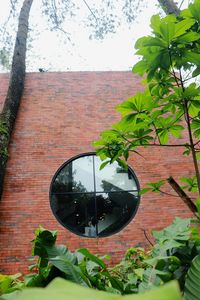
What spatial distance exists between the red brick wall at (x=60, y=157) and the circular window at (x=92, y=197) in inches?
6.1

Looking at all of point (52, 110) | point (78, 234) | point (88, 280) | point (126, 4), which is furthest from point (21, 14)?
point (88, 280)

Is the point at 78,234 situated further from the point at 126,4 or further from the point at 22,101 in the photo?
the point at 126,4

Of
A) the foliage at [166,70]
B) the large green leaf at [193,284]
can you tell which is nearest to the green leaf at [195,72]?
the foliage at [166,70]

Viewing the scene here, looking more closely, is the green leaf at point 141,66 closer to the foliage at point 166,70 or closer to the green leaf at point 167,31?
the foliage at point 166,70

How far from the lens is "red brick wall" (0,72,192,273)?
210 inches

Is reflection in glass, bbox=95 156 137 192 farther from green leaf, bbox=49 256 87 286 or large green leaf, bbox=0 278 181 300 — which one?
large green leaf, bbox=0 278 181 300

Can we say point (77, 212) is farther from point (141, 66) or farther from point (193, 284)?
point (193, 284)

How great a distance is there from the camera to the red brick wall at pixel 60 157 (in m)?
5.34

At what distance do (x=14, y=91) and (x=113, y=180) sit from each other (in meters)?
3.09

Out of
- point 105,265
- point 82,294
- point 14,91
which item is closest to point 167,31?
point 105,265

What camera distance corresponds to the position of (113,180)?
595 cm

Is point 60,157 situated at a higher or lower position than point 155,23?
higher

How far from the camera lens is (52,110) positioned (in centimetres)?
675

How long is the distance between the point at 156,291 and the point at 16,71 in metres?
7.44
